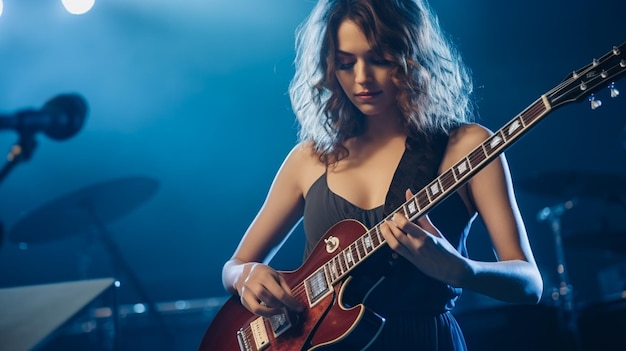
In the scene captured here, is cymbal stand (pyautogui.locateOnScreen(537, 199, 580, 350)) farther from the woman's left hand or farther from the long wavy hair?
the woman's left hand

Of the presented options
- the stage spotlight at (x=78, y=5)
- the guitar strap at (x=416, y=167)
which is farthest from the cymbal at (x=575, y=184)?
the stage spotlight at (x=78, y=5)

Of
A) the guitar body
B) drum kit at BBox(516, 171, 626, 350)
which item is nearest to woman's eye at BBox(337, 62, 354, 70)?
the guitar body

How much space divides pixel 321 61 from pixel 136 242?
3.31 meters

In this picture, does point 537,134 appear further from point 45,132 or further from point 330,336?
point 45,132

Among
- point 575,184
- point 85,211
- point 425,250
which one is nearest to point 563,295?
point 575,184

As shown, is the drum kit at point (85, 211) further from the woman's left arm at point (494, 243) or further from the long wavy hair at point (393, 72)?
the woman's left arm at point (494, 243)

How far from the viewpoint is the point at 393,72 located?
2115mm

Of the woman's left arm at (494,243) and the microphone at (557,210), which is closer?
the woman's left arm at (494,243)

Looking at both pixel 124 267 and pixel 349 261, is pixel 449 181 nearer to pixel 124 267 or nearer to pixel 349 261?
pixel 349 261

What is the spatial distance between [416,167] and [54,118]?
3.32 ft

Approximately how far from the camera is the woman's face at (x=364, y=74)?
211 cm

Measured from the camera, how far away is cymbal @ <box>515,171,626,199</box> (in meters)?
4.25

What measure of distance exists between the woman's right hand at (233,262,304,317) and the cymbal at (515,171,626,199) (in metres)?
2.74

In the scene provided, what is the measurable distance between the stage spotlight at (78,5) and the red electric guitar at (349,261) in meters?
2.94
